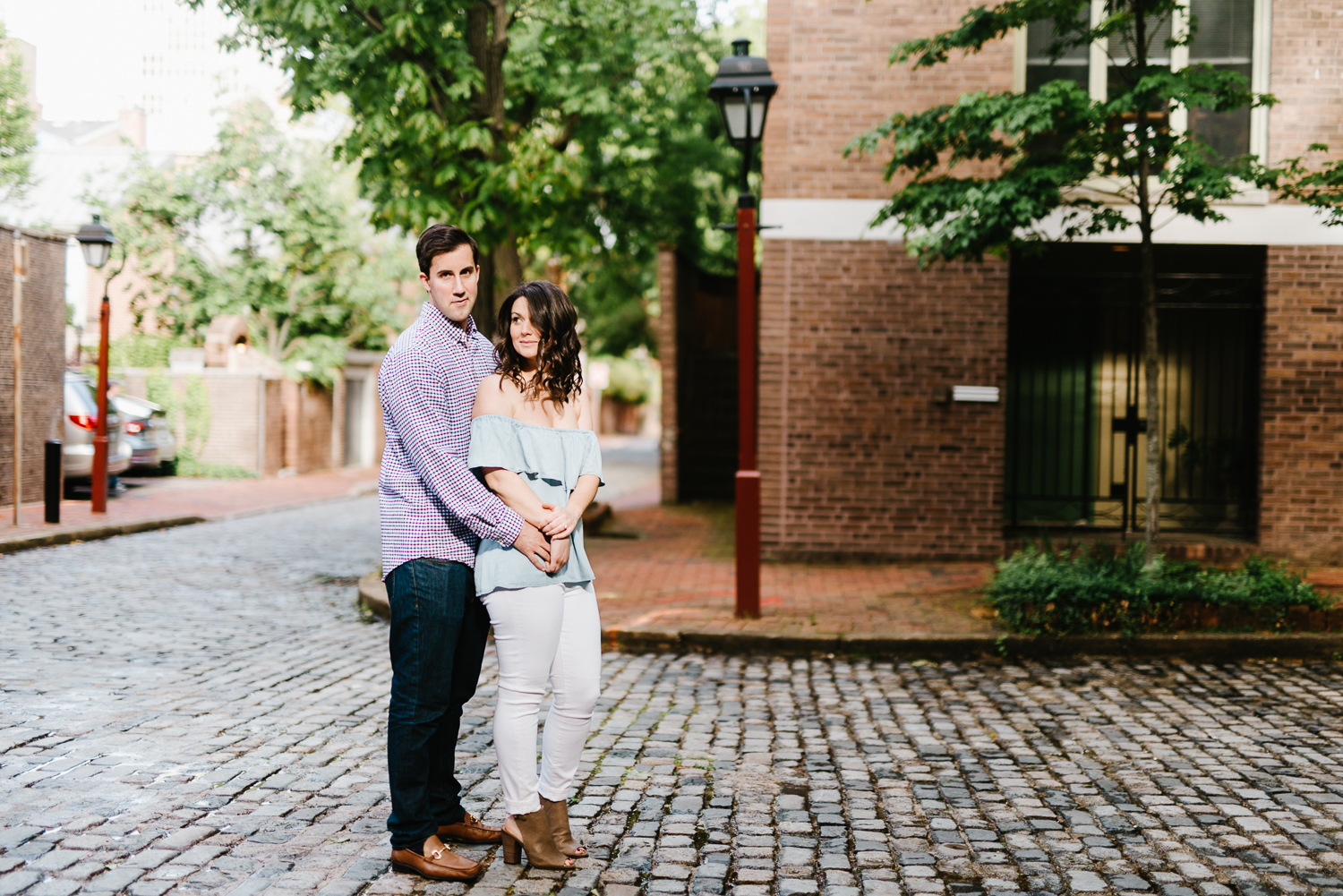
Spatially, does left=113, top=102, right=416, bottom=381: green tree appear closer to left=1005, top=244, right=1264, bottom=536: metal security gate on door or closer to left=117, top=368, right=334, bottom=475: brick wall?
left=117, top=368, right=334, bottom=475: brick wall

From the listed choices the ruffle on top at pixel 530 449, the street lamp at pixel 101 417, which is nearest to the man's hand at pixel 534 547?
the ruffle on top at pixel 530 449

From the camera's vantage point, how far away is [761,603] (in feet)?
27.8

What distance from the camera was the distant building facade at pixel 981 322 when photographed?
10180 millimetres

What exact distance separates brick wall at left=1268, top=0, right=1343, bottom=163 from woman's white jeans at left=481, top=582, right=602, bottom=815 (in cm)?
927

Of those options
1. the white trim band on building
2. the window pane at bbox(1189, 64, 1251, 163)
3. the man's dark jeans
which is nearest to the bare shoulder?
the man's dark jeans

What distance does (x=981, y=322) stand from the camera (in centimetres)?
1035

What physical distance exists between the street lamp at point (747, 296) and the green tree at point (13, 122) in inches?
795

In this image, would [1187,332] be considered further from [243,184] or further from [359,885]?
[243,184]

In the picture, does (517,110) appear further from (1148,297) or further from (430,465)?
(430,465)

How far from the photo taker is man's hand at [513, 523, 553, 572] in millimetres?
3316

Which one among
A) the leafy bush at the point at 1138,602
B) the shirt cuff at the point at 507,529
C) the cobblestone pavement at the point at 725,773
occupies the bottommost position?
the cobblestone pavement at the point at 725,773

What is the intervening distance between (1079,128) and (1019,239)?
861 millimetres

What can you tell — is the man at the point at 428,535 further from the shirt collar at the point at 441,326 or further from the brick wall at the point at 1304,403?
the brick wall at the point at 1304,403

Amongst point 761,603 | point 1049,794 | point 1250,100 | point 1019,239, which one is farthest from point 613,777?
point 1250,100
